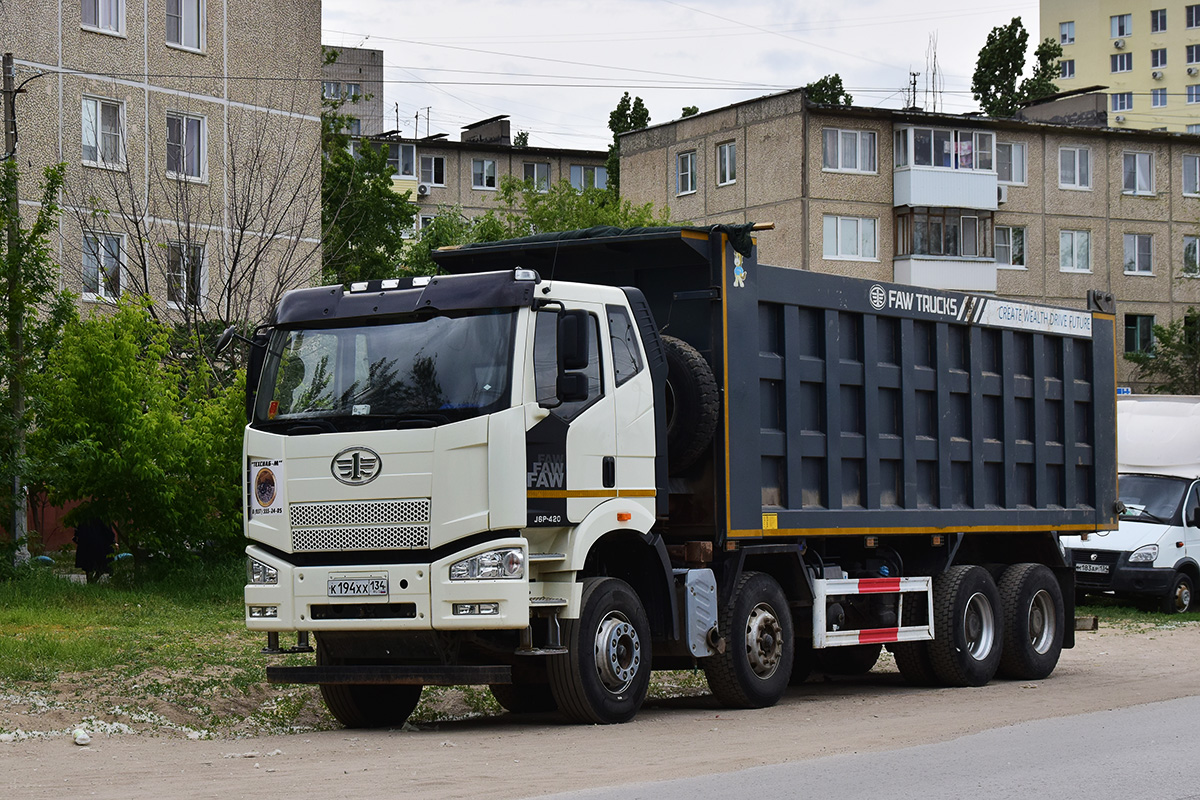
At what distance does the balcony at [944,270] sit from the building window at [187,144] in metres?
23.7

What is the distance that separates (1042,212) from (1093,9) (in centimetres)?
4978

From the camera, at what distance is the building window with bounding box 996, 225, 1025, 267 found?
5456 cm

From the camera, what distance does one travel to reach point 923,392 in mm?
13656

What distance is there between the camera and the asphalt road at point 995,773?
25.6 feet

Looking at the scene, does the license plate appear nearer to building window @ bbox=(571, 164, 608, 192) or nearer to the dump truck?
the dump truck

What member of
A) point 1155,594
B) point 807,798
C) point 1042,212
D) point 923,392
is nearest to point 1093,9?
point 1042,212

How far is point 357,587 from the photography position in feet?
33.7

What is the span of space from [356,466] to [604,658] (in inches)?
81.8

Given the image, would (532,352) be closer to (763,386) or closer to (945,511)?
(763,386)

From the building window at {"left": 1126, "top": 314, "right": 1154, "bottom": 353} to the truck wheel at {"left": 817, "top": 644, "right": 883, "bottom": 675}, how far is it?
4570cm

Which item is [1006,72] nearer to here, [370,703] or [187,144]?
[187,144]

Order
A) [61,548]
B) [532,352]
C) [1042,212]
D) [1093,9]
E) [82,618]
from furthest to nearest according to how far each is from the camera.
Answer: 1. [1093,9]
2. [1042,212]
3. [61,548]
4. [82,618]
5. [532,352]

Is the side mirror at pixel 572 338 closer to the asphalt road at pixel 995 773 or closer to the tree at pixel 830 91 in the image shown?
the asphalt road at pixel 995 773

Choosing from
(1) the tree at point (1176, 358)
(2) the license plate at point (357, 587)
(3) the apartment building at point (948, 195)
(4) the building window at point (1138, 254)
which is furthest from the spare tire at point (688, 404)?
(4) the building window at point (1138, 254)
